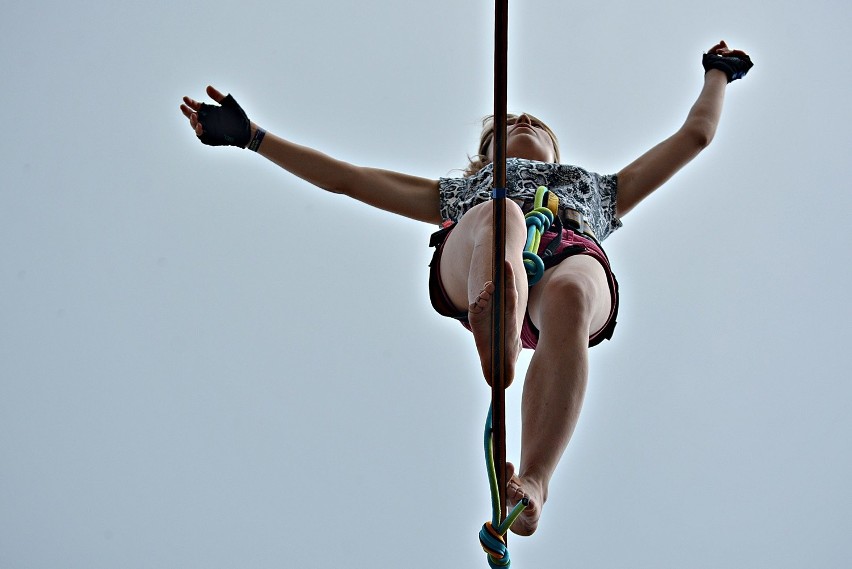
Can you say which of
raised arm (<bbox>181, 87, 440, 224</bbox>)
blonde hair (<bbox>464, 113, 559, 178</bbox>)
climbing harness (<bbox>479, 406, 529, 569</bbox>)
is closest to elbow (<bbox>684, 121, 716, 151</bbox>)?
blonde hair (<bbox>464, 113, 559, 178</bbox>)

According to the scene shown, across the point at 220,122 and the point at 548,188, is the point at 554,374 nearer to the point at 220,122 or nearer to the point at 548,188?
the point at 548,188

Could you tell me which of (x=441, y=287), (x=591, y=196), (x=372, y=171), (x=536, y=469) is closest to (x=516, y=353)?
(x=536, y=469)

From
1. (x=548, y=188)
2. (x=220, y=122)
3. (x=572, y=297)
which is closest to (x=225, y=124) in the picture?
(x=220, y=122)

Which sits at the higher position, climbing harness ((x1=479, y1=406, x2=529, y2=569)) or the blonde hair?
the blonde hair

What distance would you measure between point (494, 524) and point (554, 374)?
42cm

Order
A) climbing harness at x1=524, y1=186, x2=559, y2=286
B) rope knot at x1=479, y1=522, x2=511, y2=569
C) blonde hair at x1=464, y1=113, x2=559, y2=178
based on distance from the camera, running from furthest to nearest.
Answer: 1. blonde hair at x1=464, y1=113, x2=559, y2=178
2. climbing harness at x1=524, y1=186, x2=559, y2=286
3. rope knot at x1=479, y1=522, x2=511, y2=569

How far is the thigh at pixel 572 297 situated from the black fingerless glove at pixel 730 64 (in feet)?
3.14

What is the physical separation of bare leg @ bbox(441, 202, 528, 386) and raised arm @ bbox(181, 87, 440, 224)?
432 millimetres

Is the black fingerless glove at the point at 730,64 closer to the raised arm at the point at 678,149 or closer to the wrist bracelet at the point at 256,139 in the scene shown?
the raised arm at the point at 678,149

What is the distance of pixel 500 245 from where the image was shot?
1816 millimetres

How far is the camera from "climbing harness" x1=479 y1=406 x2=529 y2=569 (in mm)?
1841

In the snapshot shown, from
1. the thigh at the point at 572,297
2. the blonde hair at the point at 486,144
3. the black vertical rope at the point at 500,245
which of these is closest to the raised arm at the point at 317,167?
the blonde hair at the point at 486,144

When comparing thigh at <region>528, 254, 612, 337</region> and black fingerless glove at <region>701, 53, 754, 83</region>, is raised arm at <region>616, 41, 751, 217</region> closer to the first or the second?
black fingerless glove at <region>701, 53, 754, 83</region>

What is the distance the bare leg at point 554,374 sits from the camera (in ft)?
6.94
